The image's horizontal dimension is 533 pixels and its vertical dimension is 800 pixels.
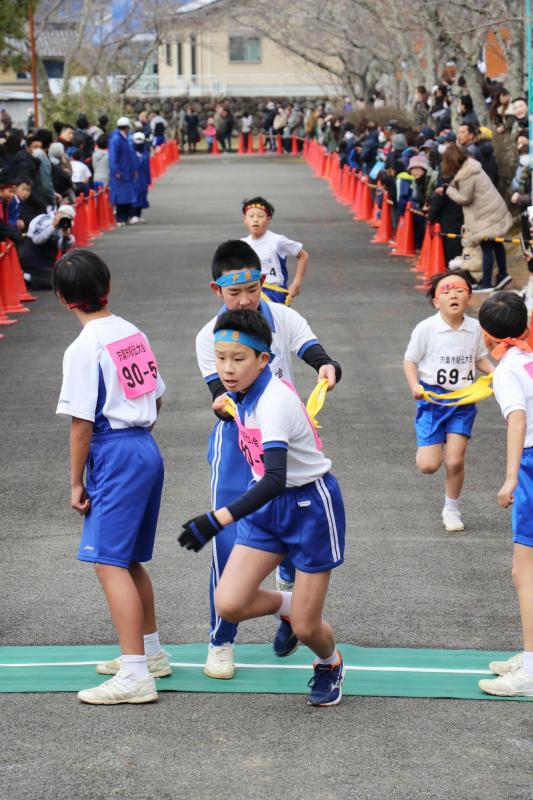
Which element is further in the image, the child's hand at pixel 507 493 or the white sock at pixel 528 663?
the white sock at pixel 528 663

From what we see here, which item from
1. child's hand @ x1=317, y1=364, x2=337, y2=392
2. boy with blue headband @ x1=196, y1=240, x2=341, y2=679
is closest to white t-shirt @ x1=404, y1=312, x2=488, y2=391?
boy with blue headband @ x1=196, y1=240, x2=341, y2=679

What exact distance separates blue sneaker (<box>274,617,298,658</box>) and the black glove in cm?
117

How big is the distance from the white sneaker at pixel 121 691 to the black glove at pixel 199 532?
33.2 inches

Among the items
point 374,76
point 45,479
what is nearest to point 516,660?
point 45,479

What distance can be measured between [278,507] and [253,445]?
248 mm

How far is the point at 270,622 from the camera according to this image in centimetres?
620

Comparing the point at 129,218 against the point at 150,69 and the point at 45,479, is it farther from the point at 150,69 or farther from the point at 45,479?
the point at 150,69

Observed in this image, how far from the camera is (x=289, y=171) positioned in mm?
42781

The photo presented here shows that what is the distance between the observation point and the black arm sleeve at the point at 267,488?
177 inches

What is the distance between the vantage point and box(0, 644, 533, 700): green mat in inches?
205

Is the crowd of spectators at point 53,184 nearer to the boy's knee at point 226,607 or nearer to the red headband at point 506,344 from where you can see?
the red headband at point 506,344

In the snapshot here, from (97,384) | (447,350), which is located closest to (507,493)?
(97,384)

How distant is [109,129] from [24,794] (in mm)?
36376

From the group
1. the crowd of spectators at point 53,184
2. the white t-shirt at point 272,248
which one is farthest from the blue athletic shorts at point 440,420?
the crowd of spectators at point 53,184
